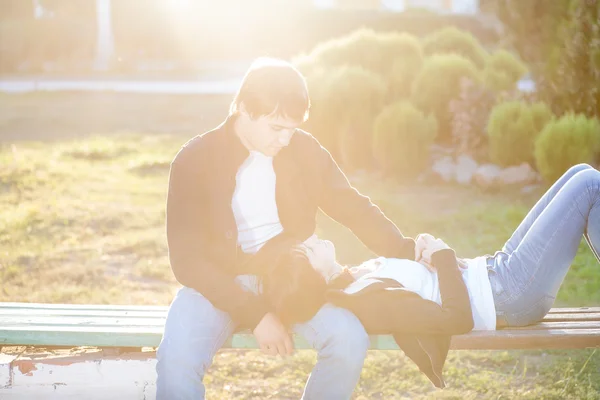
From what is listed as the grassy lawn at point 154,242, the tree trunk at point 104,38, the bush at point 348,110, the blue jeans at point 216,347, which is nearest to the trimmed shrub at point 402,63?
the bush at point 348,110

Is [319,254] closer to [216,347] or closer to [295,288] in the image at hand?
[295,288]

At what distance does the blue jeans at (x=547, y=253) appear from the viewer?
121 inches

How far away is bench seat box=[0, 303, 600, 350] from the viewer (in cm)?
299

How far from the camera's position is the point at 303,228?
329 cm

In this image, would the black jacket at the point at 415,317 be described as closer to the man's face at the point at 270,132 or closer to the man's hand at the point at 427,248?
the man's hand at the point at 427,248

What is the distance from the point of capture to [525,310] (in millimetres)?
3074

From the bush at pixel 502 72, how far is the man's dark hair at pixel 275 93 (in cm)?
646

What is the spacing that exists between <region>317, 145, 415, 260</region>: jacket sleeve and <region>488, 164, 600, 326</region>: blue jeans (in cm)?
39

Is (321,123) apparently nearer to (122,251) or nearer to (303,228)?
(122,251)

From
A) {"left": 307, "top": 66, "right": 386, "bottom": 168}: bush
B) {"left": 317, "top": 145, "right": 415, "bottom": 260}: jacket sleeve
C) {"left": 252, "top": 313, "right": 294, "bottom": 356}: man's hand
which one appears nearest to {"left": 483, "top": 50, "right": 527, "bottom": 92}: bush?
{"left": 307, "top": 66, "right": 386, "bottom": 168}: bush

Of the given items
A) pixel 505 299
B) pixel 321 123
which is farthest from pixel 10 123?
pixel 505 299

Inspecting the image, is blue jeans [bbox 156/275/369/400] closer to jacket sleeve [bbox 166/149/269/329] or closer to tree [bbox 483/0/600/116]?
jacket sleeve [bbox 166/149/269/329]

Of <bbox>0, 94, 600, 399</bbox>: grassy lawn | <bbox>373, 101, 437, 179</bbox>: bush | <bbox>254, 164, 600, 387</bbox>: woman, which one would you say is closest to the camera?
<bbox>254, 164, 600, 387</bbox>: woman

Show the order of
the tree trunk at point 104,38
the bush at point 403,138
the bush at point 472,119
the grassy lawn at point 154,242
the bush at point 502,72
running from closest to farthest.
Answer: the grassy lawn at point 154,242
the bush at point 403,138
the bush at point 472,119
the bush at point 502,72
the tree trunk at point 104,38
